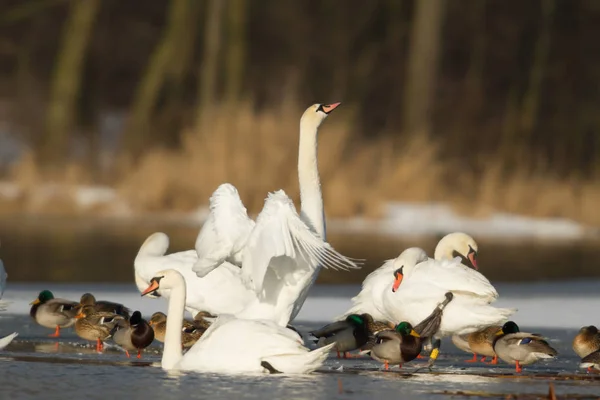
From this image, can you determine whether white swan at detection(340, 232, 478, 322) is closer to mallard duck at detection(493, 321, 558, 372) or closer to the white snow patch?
mallard duck at detection(493, 321, 558, 372)

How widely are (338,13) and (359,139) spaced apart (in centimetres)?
1155

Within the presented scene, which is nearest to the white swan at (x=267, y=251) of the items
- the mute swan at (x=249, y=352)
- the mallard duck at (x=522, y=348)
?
the mute swan at (x=249, y=352)

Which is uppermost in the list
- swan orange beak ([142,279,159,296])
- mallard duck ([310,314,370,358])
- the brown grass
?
the brown grass

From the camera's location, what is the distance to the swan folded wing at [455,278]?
960 cm

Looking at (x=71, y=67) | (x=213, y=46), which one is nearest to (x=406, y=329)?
(x=213, y=46)

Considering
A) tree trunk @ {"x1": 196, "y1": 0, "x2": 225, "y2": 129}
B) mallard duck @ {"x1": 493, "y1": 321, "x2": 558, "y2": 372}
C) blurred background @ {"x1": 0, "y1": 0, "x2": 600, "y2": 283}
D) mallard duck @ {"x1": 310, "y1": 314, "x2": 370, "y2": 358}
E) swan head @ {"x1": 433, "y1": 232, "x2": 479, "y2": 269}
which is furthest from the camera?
tree trunk @ {"x1": 196, "y1": 0, "x2": 225, "y2": 129}

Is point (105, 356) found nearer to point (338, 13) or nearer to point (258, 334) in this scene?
point (258, 334)

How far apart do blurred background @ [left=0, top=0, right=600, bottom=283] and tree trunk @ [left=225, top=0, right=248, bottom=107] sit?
1.5 inches

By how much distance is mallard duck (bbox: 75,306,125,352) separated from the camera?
10086 millimetres

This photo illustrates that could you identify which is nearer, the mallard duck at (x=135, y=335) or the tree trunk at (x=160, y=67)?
the mallard duck at (x=135, y=335)

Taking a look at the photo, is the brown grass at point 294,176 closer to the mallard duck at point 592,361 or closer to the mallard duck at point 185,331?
the mallard duck at point 185,331

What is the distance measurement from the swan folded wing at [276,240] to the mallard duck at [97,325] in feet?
5.26

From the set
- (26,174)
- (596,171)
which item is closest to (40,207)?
(26,174)

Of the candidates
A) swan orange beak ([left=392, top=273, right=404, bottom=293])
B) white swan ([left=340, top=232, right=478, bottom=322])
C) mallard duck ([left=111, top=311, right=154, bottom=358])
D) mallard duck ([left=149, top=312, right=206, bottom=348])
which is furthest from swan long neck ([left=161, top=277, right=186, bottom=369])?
white swan ([left=340, top=232, right=478, bottom=322])
